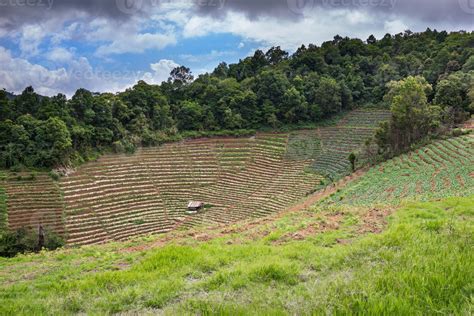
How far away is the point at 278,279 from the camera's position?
4.06 m

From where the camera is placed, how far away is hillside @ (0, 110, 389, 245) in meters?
29.2

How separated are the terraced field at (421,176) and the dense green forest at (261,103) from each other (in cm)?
536

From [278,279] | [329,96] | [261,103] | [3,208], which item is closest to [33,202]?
[3,208]

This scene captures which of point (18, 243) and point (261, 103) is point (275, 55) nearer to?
point (261, 103)

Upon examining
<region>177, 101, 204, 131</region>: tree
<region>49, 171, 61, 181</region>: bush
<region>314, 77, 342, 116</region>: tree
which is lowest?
<region>49, 171, 61, 181</region>: bush

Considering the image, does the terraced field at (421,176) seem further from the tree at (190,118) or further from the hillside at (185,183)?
the tree at (190,118)

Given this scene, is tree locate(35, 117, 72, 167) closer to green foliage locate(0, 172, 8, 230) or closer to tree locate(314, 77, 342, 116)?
green foliage locate(0, 172, 8, 230)

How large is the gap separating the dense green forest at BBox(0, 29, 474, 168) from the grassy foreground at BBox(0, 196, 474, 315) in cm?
3298

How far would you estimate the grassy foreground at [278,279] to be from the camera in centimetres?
268

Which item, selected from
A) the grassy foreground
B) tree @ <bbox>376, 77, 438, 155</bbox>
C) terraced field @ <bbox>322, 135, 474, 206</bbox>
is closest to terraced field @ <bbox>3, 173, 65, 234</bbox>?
terraced field @ <bbox>322, 135, 474, 206</bbox>

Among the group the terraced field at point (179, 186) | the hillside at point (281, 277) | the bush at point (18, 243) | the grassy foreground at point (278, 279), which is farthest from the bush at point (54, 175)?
the grassy foreground at point (278, 279)

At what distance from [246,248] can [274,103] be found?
48767 millimetres

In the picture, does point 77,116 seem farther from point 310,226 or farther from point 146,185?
point 310,226

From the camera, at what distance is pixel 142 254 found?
632cm
